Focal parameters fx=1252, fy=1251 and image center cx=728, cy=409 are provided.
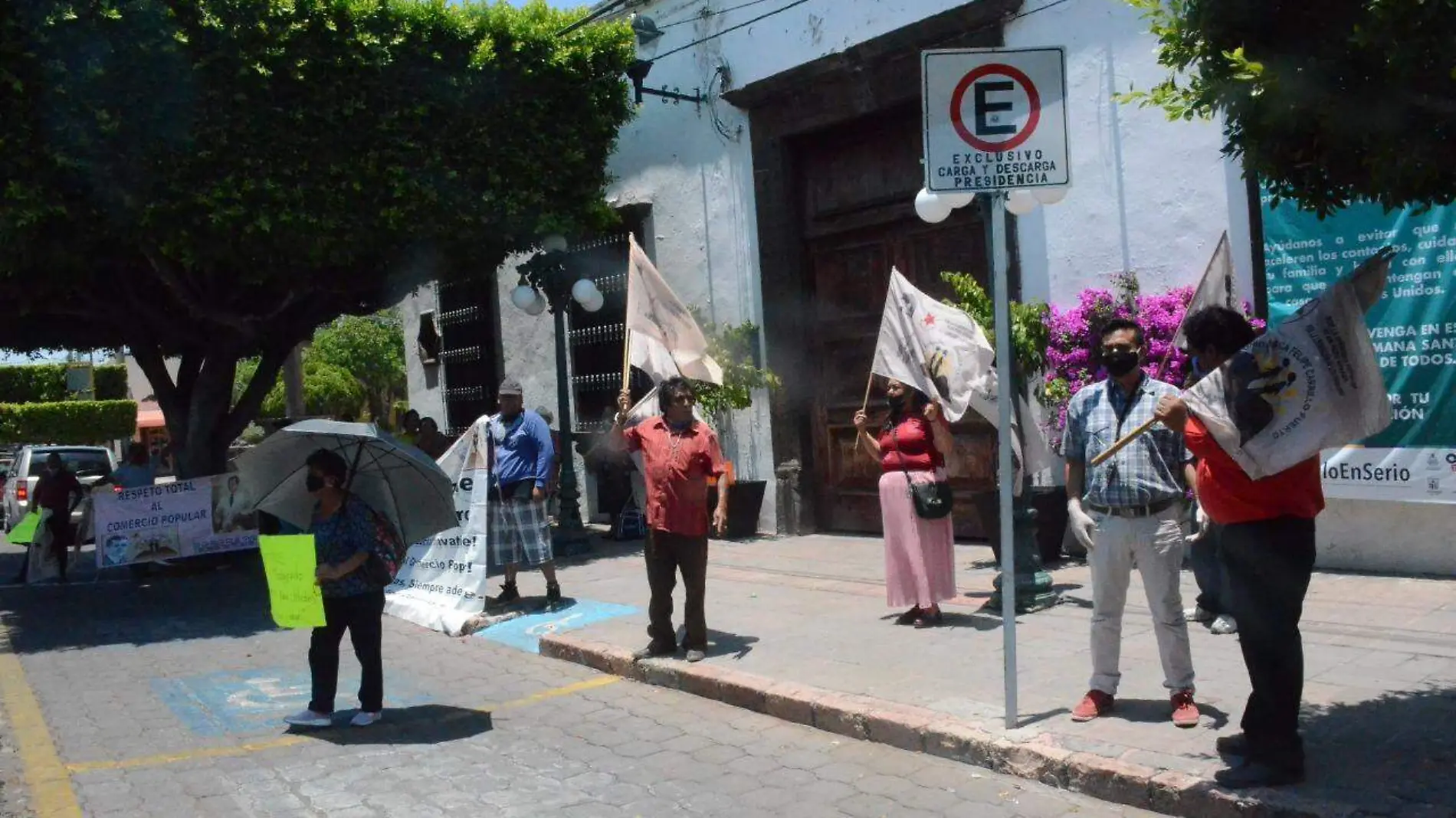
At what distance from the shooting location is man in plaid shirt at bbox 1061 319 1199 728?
5391 mm

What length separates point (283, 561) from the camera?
640 cm

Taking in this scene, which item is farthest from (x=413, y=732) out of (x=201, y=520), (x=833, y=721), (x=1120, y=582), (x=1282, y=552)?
(x=201, y=520)

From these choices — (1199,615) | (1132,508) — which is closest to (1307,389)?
(1132,508)

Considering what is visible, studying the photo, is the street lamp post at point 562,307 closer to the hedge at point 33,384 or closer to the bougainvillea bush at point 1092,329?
the bougainvillea bush at point 1092,329

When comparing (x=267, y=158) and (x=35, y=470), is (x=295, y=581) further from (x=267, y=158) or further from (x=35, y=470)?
(x=35, y=470)

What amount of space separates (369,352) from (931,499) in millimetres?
38717

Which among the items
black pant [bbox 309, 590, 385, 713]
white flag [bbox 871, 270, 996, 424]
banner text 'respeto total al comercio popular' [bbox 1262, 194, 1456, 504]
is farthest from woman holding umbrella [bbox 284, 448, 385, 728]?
banner text 'respeto total al comercio popular' [bbox 1262, 194, 1456, 504]

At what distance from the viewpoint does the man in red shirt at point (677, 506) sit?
24.7ft

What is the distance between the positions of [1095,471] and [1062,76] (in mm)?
1732

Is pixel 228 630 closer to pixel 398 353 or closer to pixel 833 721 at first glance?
pixel 833 721

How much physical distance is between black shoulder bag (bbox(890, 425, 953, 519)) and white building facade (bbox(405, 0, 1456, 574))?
3139mm

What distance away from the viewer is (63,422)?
40.7m

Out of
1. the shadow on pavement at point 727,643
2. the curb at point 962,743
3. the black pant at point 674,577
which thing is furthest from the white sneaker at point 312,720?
the shadow on pavement at point 727,643

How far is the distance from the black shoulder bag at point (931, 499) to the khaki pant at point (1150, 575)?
217 cm
